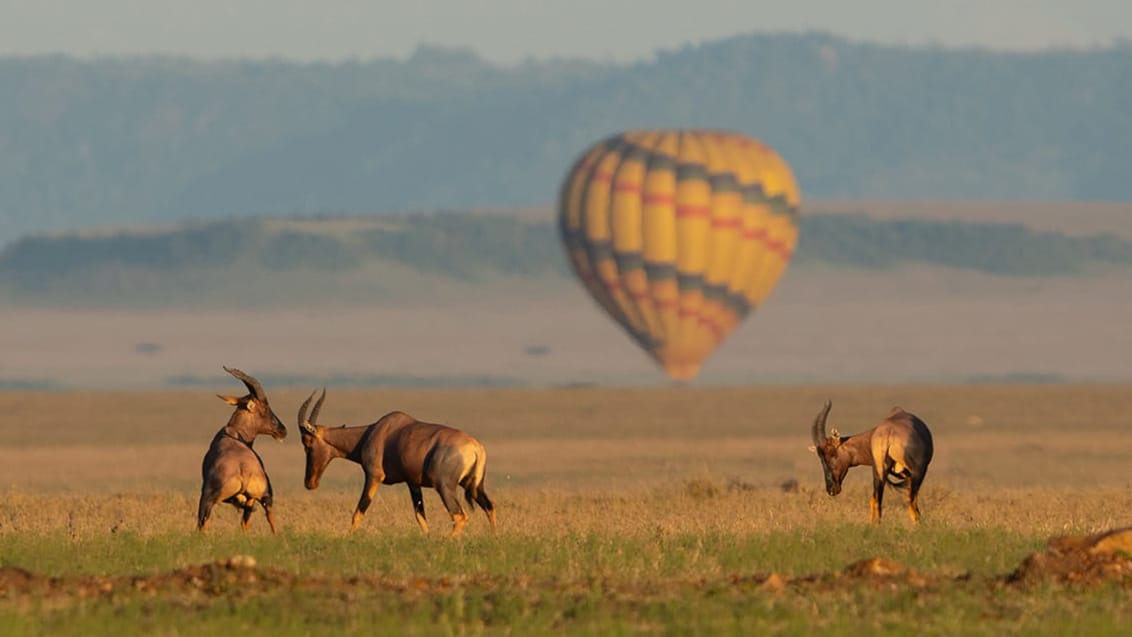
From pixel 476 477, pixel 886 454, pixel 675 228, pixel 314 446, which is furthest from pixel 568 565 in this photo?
pixel 675 228

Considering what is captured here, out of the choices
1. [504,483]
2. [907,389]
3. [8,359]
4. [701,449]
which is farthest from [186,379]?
[504,483]

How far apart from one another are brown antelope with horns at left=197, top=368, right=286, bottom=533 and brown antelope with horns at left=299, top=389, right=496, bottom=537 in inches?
22.0

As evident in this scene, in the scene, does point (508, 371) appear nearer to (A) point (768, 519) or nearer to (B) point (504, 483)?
(B) point (504, 483)

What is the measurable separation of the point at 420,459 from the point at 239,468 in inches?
70.0

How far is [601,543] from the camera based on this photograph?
23234mm

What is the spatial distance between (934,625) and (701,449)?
46975mm

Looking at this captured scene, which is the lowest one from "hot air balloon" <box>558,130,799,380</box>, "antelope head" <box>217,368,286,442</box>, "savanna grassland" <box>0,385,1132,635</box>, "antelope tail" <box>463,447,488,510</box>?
"savanna grassland" <box>0,385,1132,635</box>

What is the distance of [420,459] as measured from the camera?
2500cm

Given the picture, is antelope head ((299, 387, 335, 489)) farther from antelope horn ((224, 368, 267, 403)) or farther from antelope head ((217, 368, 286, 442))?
antelope horn ((224, 368, 267, 403))

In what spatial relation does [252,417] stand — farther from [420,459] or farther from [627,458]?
[627,458]

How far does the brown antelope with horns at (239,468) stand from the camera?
24.5 metres

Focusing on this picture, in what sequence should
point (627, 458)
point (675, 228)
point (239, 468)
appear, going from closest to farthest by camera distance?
point (239, 468)
point (627, 458)
point (675, 228)

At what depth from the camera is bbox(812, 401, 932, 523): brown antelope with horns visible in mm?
26219

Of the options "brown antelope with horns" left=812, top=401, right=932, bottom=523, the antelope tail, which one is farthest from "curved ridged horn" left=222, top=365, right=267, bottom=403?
"brown antelope with horns" left=812, top=401, right=932, bottom=523
